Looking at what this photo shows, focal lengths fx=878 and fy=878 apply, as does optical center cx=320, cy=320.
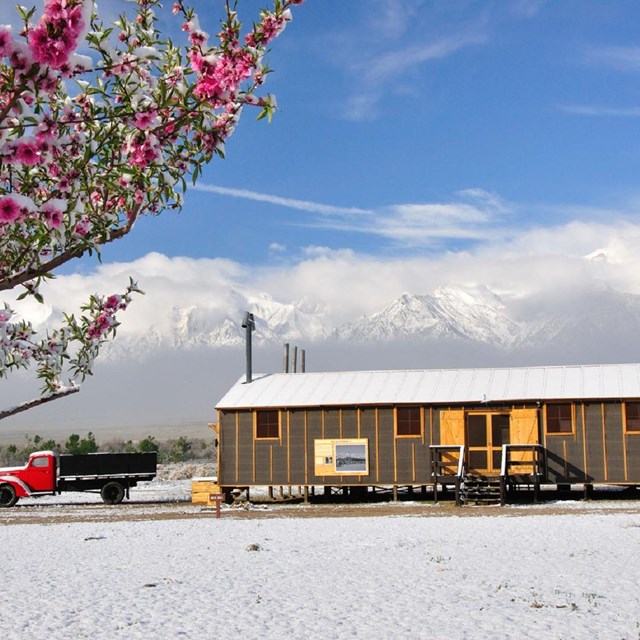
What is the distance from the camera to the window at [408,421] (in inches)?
1345

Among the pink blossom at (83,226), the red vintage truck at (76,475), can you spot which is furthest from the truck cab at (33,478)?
the pink blossom at (83,226)

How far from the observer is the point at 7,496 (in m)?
37.4

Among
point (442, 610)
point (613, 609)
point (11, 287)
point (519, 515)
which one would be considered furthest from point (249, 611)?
point (519, 515)

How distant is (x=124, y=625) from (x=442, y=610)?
4719mm

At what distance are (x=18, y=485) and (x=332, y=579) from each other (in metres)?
24.5

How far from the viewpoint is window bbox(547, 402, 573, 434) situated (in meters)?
32.9

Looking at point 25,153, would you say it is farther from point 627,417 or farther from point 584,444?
point 627,417

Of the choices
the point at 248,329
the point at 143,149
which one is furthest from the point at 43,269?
the point at 248,329

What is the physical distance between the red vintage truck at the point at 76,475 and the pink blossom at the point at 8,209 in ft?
107

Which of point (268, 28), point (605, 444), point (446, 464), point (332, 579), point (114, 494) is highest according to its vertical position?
point (268, 28)

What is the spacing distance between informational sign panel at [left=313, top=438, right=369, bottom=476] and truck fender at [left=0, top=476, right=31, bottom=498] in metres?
12.4

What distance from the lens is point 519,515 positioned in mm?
27359

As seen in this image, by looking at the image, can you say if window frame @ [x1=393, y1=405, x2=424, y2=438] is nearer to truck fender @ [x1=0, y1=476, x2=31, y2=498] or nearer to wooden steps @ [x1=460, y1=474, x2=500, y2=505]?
wooden steps @ [x1=460, y1=474, x2=500, y2=505]

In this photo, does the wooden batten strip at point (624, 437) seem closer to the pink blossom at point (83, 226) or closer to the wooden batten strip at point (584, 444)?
the wooden batten strip at point (584, 444)
